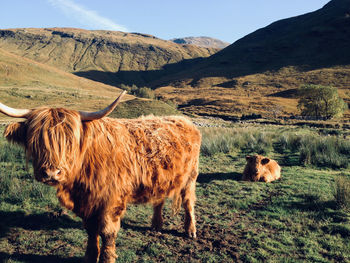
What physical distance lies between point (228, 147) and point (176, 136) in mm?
7540

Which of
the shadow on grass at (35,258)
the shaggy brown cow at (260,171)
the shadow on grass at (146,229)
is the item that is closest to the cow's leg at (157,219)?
the shadow on grass at (146,229)

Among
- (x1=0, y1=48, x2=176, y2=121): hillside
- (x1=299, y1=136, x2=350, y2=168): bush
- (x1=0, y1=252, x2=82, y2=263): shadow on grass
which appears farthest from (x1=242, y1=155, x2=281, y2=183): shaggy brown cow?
(x1=0, y1=48, x2=176, y2=121): hillside

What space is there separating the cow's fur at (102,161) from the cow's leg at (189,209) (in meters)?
0.50

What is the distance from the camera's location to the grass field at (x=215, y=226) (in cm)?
335

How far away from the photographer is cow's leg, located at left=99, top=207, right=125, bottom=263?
2.79m

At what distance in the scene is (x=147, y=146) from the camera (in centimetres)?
304

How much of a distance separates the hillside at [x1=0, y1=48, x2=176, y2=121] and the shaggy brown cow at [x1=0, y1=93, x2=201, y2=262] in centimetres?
2184

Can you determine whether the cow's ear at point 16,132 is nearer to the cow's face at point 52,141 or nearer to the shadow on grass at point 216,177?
the cow's face at point 52,141

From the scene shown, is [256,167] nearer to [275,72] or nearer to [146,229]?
[146,229]

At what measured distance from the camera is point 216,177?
6.96m

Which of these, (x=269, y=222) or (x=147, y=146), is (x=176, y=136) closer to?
(x=147, y=146)

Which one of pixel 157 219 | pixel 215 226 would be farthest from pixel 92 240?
pixel 215 226

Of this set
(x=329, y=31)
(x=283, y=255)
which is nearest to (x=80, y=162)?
(x=283, y=255)

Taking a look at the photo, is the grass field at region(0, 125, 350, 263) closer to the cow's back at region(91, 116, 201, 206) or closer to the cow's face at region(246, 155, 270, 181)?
the cow's face at region(246, 155, 270, 181)
